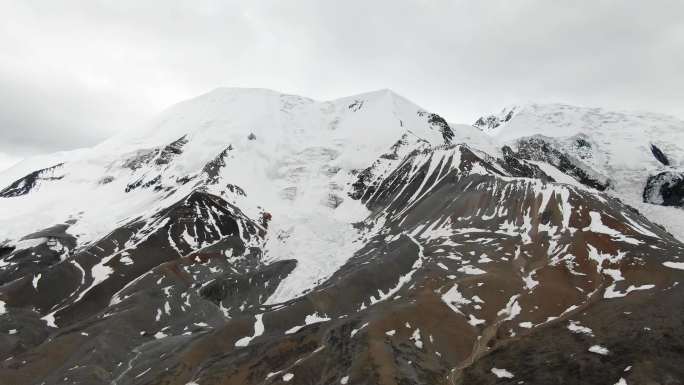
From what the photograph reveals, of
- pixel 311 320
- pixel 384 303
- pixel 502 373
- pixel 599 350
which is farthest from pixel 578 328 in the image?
pixel 311 320

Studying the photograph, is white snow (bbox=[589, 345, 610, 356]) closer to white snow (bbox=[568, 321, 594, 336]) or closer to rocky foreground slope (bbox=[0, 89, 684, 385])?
rocky foreground slope (bbox=[0, 89, 684, 385])

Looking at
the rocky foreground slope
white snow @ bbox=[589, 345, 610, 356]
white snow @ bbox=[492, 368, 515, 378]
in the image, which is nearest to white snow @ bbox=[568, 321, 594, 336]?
the rocky foreground slope

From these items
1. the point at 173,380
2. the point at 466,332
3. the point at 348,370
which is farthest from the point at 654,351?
the point at 173,380

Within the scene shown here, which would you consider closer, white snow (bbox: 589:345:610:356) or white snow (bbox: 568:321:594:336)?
white snow (bbox: 589:345:610:356)

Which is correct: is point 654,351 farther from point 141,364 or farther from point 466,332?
point 141,364

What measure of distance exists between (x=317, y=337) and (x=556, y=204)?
97006 millimetres

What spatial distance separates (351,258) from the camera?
169500 millimetres

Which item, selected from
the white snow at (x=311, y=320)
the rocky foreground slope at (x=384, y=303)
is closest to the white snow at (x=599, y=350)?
the rocky foreground slope at (x=384, y=303)

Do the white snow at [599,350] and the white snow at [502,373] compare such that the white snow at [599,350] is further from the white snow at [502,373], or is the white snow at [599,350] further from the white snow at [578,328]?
the white snow at [502,373]

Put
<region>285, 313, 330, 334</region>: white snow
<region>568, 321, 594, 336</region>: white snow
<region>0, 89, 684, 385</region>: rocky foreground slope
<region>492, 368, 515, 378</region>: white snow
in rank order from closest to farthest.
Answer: <region>492, 368, 515, 378</region>: white snow < <region>0, 89, 684, 385</region>: rocky foreground slope < <region>568, 321, 594, 336</region>: white snow < <region>285, 313, 330, 334</region>: white snow

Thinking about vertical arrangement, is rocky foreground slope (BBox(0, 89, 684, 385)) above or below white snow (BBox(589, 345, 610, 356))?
above

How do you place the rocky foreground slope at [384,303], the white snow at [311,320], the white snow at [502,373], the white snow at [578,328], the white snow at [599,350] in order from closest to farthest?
the white snow at [599,350] < the white snow at [502,373] < the rocky foreground slope at [384,303] < the white snow at [578,328] < the white snow at [311,320]

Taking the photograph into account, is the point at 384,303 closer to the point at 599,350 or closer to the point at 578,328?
the point at 578,328

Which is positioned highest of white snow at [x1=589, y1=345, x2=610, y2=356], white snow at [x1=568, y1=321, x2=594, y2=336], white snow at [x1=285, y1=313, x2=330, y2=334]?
white snow at [x1=285, y1=313, x2=330, y2=334]
